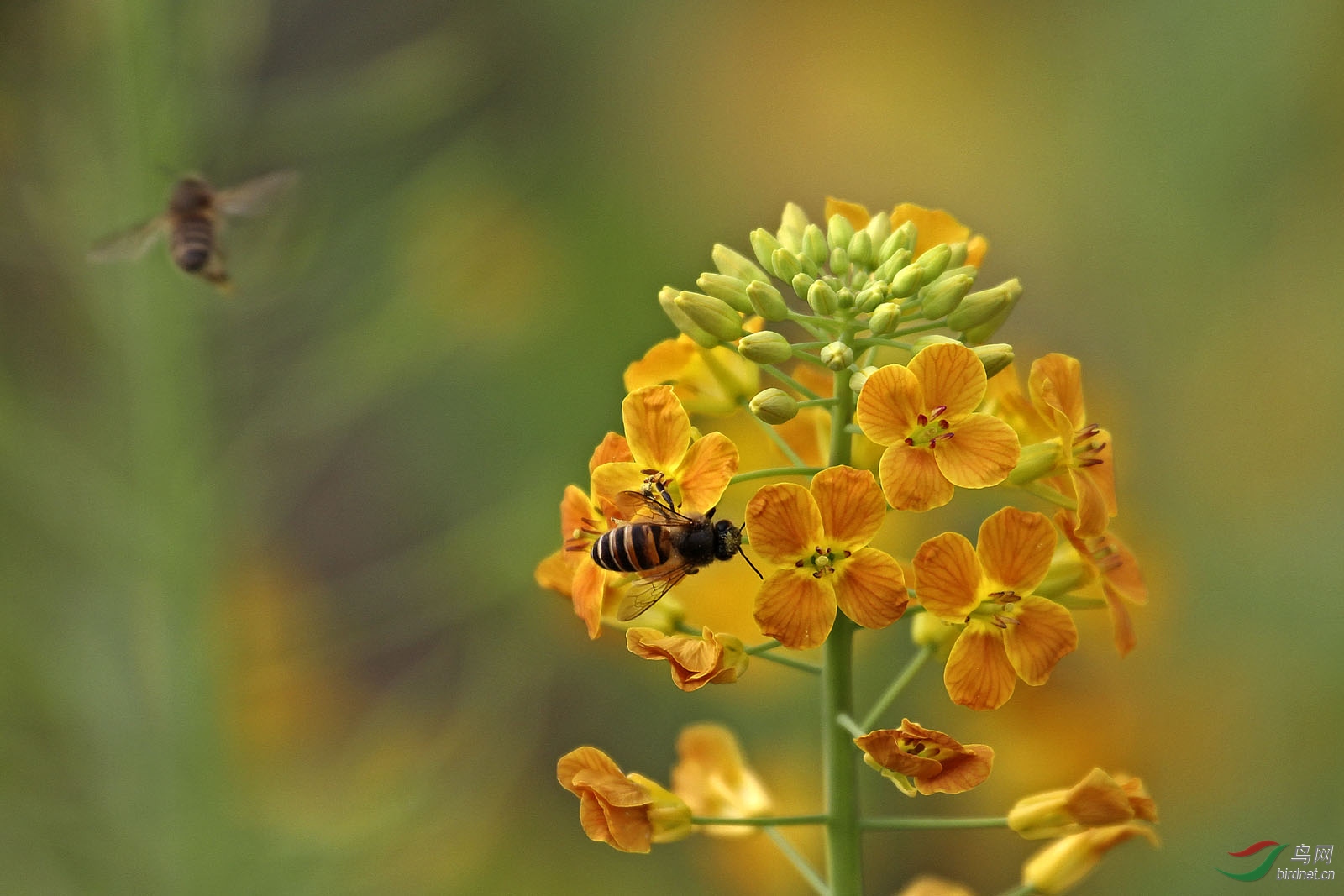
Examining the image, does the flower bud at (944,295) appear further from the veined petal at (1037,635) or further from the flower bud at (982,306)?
the veined petal at (1037,635)

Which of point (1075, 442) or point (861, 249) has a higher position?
point (861, 249)

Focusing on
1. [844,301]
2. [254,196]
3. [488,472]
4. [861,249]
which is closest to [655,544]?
[844,301]

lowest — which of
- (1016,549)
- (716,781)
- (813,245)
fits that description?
(716,781)

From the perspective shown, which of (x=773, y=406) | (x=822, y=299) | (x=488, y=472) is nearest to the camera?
(x=773, y=406)

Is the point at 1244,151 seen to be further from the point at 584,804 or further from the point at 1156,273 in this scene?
the point at 584,804

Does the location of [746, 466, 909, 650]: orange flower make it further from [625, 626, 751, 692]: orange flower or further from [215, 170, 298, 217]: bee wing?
[215, 170, 298, 217]: bee wing

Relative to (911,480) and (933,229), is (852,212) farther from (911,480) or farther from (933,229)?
(911,480)

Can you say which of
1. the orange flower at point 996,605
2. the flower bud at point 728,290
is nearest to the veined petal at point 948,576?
the orange flower at point 996,605
